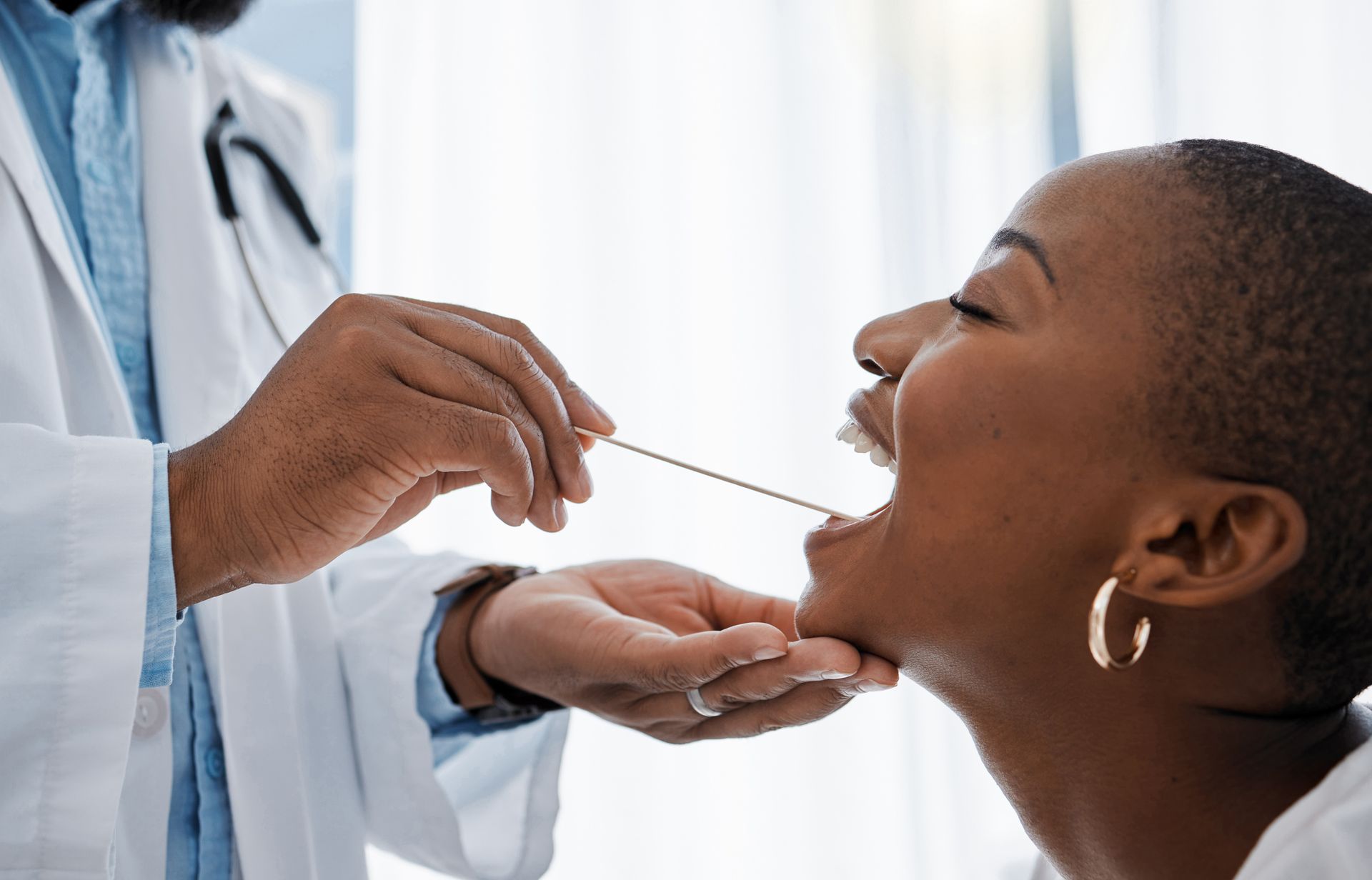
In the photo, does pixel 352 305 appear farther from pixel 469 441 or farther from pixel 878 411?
pixel 878 411

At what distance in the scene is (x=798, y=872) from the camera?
5.88 ft

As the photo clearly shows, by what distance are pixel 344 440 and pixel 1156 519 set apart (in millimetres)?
610

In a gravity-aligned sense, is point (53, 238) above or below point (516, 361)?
above

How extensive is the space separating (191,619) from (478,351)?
0.55 meters

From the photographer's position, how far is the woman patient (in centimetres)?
71

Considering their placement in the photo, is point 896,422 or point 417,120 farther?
point 417,120

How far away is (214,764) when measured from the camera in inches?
43.6

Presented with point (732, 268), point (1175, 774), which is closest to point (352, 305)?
point (1175, 774)

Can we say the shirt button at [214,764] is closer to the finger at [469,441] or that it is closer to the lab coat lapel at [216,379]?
the lab coat lapel at [216,379]

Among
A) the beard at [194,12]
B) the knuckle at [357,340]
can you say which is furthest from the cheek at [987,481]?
the beard at [194,12]

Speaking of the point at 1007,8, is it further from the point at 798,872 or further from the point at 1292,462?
the point at 798,872

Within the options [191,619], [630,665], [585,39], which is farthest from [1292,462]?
[585,39]

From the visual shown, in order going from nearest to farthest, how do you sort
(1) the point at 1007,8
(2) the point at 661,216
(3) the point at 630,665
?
(3) the point at 630,665
(1) the point at 1007,8
(2) the point at 661,216

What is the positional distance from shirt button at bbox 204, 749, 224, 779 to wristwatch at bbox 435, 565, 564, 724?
0.85 feet
